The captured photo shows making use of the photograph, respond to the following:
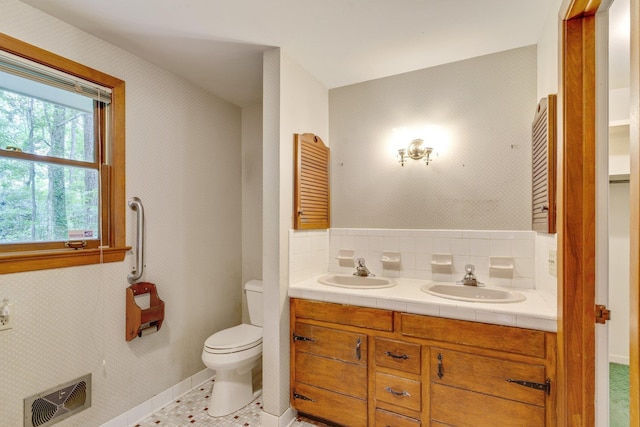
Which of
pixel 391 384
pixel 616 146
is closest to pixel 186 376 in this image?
pixel 391 384

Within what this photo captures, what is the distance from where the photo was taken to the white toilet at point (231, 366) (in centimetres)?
208

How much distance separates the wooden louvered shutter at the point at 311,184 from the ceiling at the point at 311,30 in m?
0.56

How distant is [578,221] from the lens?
4.24ft

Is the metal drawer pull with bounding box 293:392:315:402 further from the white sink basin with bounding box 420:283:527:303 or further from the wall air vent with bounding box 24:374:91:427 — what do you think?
the wall air vent with bounding box 24:374:91:427

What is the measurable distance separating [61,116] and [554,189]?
8.48 ft

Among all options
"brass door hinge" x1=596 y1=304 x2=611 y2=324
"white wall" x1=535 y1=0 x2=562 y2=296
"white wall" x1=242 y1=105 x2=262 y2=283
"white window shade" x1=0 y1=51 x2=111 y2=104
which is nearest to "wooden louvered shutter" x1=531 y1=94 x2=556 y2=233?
"white wall" x1=535 y1=0 x2=562 y2=296

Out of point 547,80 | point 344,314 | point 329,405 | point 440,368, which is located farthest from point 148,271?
point 547,80

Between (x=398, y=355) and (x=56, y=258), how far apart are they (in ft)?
6.13

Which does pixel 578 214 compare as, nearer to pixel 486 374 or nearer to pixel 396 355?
pixel 486 374

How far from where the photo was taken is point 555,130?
4.85 feet

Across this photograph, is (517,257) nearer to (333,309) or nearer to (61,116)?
(333,309)

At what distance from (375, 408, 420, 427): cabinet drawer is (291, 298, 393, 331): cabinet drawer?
45 cm

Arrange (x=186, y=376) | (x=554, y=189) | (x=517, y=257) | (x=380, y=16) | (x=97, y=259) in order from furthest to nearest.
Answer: (x=186, y=376), (x=517, y=257), (x=97, y=259), (x=380, y=16), (x=554, y=189)

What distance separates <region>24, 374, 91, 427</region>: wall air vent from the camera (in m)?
1.59
